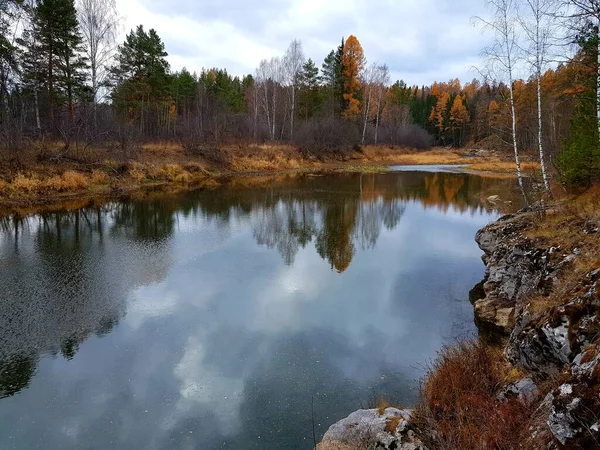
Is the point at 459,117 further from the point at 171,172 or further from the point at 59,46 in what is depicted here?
the point at 59,46

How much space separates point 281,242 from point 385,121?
6116cm

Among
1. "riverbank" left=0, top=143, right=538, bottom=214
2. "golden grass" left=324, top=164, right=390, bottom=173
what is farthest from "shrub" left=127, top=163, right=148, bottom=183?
"golden grass" left=324, top=164, right=390, bottom=173

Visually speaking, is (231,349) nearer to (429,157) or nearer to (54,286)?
(54,286)

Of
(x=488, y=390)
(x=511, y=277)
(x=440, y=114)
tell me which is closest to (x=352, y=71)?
(x=440, y=114)

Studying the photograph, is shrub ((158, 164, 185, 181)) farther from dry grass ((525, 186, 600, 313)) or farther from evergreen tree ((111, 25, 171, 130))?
dry grass ((525, 186, 600, 313))

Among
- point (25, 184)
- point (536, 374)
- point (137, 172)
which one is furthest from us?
point (137, 172)

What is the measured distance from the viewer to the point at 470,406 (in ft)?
17.7

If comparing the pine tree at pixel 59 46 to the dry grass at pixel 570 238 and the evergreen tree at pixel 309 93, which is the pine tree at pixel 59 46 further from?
the evergreen tree at pixel 309 93

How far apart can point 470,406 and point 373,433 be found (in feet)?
4.86

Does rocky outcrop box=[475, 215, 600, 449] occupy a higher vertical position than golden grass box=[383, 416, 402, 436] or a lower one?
higher

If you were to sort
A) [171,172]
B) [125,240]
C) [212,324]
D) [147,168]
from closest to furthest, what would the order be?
[212,324]
[125,240]
[147,168]
[171,172]

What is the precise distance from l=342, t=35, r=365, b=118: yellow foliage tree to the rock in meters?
56.9

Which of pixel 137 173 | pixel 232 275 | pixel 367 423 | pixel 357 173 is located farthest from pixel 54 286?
→ pixel 357 173

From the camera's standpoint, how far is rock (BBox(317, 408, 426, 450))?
15.5 feet
